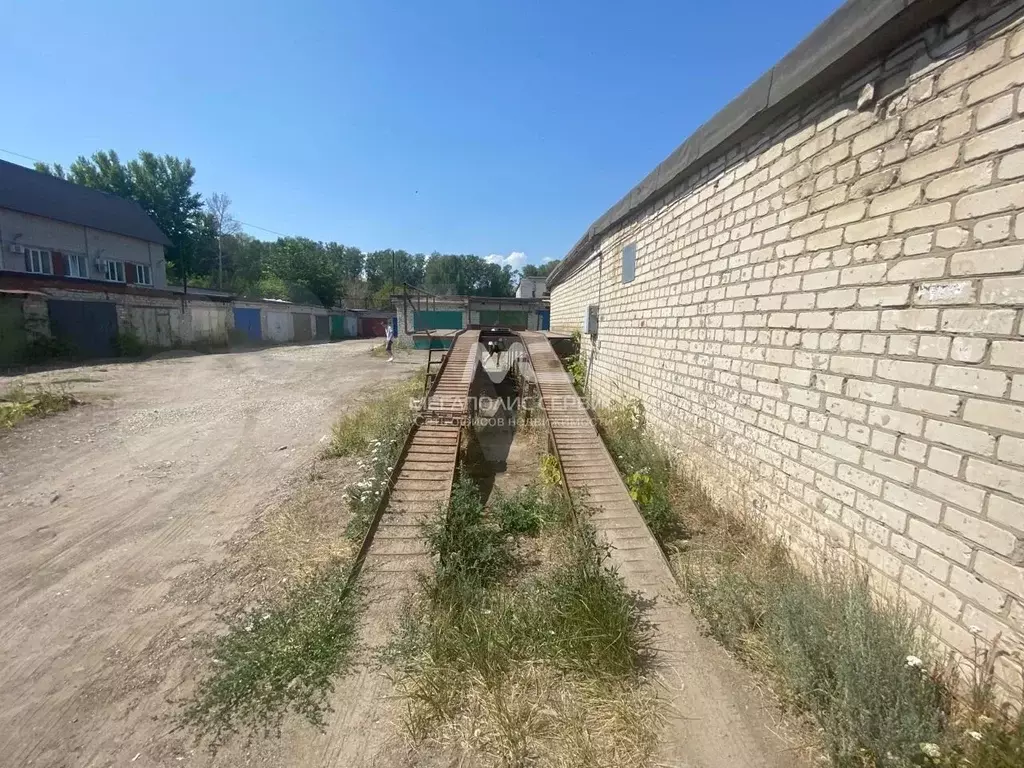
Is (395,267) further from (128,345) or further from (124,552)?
(124,552)

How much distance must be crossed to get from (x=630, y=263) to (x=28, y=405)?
10616 millimetres

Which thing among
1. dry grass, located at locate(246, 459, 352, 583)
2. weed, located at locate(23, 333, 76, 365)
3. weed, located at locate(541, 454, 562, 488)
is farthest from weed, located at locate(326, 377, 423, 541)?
weed, located at locate(23, 333, 76, 365)

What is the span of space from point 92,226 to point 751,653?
3129 cm

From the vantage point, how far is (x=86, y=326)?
15.1 metres

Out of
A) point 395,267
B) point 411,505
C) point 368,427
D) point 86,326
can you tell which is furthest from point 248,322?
point 395,267

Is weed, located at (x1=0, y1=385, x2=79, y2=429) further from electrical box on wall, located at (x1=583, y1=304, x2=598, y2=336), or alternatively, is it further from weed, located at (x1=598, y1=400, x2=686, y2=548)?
electrical box on wall, located at (x1=583, y1=304, x2=598, y2=336)

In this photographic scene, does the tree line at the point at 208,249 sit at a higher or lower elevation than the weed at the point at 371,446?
higher

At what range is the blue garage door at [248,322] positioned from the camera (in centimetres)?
2306

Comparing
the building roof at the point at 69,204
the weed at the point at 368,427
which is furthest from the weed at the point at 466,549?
the building roof at the point at 69,204

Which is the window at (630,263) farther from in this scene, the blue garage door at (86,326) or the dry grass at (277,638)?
the blue garage door at (86,326)

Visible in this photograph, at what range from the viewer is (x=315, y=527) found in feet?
12.9

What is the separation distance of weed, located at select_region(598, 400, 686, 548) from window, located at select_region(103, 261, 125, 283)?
94.7 feet

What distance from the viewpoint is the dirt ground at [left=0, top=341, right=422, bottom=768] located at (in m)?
2.02

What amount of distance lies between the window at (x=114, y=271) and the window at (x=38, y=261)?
9.45 ft
